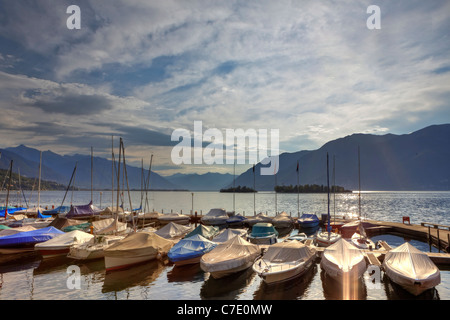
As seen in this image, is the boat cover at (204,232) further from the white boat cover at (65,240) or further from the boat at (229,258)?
the white boat cover at (65,240)

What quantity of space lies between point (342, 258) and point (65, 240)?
2883cm

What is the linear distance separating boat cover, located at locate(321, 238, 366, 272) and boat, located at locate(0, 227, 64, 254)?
31.3 metres

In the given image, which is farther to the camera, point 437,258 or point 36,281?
point 437,258

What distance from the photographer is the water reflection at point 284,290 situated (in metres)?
19.3

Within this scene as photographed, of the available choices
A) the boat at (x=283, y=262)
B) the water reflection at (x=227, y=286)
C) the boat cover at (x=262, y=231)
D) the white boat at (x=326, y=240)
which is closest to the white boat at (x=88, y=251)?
the water reflection at (x=227, y=286)

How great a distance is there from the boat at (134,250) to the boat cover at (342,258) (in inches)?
642

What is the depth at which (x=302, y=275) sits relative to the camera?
23.3 metres

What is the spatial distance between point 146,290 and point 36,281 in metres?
10.1

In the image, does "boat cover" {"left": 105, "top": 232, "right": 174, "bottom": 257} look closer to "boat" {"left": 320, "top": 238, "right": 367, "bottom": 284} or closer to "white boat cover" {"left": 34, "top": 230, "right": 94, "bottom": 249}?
"white boat cover" {"left": 34, "top": 230, "right": 94, "bottom": 249}

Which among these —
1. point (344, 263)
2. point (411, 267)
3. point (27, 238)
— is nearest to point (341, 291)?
point (344, 263)

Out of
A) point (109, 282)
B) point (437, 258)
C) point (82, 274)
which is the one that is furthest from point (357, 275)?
point (82, 274)

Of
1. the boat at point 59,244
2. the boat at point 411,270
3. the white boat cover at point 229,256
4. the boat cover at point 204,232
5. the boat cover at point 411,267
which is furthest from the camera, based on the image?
the boat cover at point 204,232

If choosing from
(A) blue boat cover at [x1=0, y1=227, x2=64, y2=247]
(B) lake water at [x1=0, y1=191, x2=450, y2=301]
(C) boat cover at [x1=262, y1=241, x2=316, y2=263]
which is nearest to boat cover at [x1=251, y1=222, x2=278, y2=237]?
(B) lake water at [x1=0, y1=191, x2=450, y2=301]
